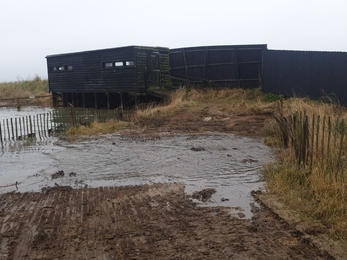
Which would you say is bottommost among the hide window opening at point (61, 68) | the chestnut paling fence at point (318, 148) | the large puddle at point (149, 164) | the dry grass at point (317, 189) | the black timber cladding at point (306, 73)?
the large puddle at point (149, 164)

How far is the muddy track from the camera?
13.4 ft

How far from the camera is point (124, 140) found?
12516 mm

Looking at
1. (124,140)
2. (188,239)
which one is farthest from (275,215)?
(124,140)

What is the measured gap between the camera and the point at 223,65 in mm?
22766

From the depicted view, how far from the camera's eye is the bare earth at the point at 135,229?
4082mm

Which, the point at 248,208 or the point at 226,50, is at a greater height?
the point at 226,50

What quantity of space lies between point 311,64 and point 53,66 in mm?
20942

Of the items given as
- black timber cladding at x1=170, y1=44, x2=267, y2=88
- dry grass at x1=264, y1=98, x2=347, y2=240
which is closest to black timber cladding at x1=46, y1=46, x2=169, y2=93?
black timber cladding at x1=170, y1=44, x2=267, y2=88

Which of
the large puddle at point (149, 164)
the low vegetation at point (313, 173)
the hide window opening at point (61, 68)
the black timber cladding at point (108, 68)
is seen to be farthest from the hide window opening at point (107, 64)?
the large puddle at point (149, 164)

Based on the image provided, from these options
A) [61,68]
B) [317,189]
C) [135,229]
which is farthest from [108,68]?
[135,229]

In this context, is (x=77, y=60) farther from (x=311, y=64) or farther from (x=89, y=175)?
(x=89, y=175)

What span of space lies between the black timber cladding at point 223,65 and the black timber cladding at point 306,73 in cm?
133

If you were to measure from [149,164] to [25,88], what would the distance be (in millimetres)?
39513

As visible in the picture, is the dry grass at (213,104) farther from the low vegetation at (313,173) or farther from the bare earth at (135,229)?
the bare earth at (135,229)
